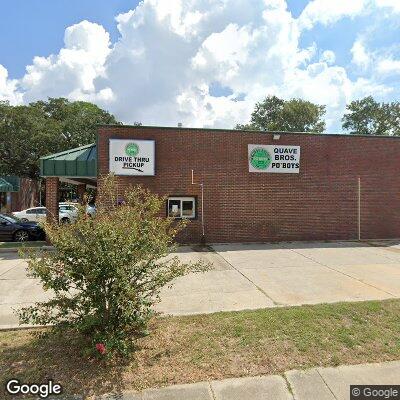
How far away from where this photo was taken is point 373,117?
140ft

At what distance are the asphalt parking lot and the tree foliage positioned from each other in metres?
26.4

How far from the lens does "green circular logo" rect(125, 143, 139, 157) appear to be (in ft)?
44.2

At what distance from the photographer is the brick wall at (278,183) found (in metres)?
13.9

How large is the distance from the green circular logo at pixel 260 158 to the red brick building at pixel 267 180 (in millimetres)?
43

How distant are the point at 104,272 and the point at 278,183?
11.9m

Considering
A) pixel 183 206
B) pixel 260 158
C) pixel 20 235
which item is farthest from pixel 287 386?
pixel 20 235

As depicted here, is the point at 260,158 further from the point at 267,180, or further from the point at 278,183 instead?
the point at 278,183

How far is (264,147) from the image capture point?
14578mm

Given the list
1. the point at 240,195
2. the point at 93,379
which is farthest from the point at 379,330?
the point at 240,195

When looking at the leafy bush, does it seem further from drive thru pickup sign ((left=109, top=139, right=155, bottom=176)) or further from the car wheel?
the car wheel

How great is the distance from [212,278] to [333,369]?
454 cm

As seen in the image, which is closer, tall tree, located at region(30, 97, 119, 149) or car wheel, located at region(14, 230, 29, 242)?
car wheel, located at region(14, 230, 29, 242)

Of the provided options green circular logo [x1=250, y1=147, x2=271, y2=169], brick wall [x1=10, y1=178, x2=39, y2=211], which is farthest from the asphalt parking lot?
brick wall [x1=10, y1=178, x2=39, y2=211]

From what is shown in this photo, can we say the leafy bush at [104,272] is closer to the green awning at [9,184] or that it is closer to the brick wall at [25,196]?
the green awning at [9,184]
